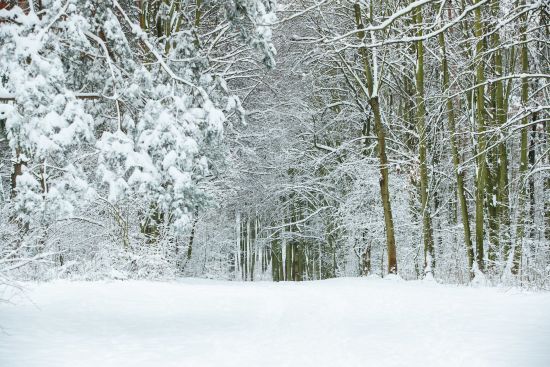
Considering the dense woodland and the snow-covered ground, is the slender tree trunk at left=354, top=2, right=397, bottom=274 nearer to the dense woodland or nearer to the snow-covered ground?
the dense woodland

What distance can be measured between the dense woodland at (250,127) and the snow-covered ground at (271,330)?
2.25ft

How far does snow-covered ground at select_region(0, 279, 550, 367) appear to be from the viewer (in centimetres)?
383

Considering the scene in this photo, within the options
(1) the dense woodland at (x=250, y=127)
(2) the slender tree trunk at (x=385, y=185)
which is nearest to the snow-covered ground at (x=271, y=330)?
(1) the dense woodland at (x=250, y=127)

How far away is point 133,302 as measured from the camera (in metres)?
7.00

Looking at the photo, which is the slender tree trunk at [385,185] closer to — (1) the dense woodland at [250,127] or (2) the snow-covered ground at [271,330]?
(1) the dense woodland at [250,127]

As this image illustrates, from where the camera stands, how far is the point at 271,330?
525 centimetres

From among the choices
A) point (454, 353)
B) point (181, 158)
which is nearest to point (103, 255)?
point (181, 158)

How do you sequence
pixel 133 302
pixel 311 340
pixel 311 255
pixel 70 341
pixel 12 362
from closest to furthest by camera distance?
pixel 12 362, pixel 70 341, pixel 311 340, pixel 133 302, pixel 311 255

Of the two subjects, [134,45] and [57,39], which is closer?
[57,39]

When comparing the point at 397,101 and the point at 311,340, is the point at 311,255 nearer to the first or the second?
the point at 397,101

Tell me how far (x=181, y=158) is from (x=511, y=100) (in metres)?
9.16

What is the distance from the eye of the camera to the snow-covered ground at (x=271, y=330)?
12.6 feet

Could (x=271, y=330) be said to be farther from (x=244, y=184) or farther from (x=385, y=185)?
(x=244, y=184)

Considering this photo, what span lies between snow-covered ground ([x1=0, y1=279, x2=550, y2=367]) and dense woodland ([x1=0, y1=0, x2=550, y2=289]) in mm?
685
